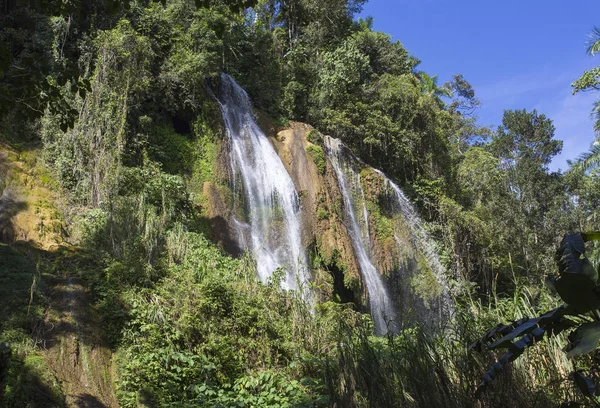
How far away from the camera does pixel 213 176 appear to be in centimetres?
1636

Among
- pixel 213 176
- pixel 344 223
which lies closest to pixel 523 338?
pixel 213 176

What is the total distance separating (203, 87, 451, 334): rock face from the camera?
1600cm

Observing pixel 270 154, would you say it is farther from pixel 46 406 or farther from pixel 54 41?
pixel 46 406

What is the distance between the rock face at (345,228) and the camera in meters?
16.0

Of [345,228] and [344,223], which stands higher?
[344,223]

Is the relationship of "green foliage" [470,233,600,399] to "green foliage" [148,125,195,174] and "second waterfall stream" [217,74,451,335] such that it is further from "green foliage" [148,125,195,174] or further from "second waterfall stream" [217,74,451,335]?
"green foliage" [148,125,195,174]

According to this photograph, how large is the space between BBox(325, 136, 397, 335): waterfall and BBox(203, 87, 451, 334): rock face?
0.06m

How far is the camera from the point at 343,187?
19828 mm

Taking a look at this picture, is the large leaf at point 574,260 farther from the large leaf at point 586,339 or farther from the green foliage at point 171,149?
the green foliage at point 171,149

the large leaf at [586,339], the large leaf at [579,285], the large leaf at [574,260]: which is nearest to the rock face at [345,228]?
the large leaf at [574,260]

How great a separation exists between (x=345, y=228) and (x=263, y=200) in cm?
324

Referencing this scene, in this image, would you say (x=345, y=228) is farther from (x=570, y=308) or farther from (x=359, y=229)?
(x=570, y=308)

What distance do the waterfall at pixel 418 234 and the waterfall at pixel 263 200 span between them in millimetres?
5572

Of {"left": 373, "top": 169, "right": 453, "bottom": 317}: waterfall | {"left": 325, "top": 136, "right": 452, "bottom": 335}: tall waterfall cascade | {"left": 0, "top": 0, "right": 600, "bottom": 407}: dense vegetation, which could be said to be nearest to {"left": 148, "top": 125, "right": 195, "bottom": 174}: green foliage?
{"left": 0, "top": 0, "right": 600, "bottom": 407}: dense vegetation
